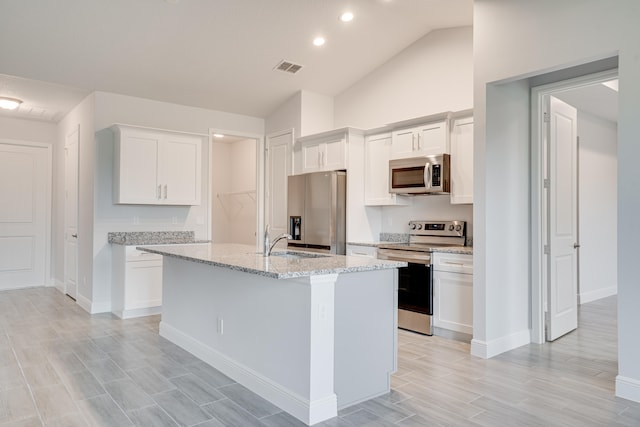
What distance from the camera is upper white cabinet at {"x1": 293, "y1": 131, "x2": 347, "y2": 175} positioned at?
210 inches

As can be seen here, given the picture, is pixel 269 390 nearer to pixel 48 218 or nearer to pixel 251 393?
pixel 251 393

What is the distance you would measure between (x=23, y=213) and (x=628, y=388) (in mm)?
7935

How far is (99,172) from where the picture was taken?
5281 mm

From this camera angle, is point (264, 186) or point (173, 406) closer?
point (173, 406)

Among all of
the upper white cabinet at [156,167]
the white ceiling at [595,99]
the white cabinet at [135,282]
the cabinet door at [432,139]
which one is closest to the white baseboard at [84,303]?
the white cabinet at [135,282]

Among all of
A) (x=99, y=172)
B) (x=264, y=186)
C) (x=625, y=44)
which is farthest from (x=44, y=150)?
(x=625, y=44)

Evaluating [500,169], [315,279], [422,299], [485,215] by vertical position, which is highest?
[500,169]

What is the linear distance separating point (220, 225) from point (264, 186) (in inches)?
98.9

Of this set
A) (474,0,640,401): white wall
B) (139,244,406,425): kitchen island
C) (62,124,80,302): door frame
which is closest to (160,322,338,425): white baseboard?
(139,244,406,425): kitchen island

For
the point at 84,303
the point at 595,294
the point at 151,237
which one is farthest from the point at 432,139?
the point at 84,303

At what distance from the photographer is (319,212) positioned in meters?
5.33

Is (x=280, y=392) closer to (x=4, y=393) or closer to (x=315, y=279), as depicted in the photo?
(x=315, y=279)

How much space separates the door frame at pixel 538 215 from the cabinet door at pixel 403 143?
3.86 ft

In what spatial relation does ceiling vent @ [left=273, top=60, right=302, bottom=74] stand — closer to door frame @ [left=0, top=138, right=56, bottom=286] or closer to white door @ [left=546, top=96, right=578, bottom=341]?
white door @ [left=546, top=96, right=578, bottom=341]
